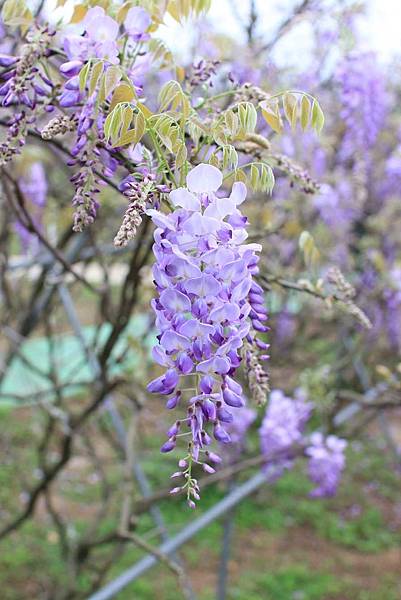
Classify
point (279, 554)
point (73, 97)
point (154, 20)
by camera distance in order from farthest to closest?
point (279, 554), point (154, 20), point (73, 97)

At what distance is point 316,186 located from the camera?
1.20 metres

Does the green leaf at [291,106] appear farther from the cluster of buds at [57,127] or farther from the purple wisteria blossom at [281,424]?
the purple wisteria blossom at [281,424]

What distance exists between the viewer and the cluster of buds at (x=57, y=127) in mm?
863

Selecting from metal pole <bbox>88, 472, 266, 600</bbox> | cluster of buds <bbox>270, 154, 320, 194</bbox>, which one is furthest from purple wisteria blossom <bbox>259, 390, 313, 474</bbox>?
cluster of buds <bbox>270, 154, 320, 194</bbox>

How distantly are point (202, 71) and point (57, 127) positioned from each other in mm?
343

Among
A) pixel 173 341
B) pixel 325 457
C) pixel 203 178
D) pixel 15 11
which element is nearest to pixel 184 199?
pixel 203 178

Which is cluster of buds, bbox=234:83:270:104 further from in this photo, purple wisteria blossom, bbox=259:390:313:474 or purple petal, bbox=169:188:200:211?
purple wisteria blossom, bbox=259:390:313:474

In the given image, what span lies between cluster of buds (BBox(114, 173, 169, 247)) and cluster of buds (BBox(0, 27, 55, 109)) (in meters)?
0.20

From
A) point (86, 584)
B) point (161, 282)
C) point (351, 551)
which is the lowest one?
point (86, 584)

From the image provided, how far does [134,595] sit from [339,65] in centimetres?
292

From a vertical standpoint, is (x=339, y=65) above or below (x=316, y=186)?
above

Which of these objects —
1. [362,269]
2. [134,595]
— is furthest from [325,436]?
[362,269]

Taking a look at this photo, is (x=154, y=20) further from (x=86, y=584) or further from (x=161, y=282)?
(x=86, y=584)

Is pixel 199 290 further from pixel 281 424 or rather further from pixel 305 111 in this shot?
pixel 281 424
